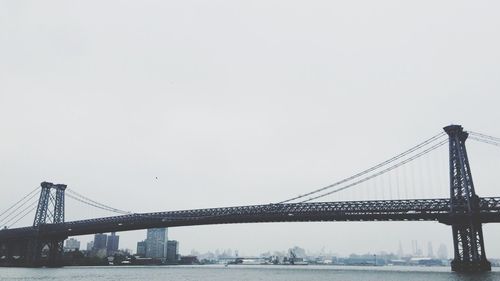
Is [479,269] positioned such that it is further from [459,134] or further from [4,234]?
[4,234]

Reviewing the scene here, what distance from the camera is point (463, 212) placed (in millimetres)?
53719

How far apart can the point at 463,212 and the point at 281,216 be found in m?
29.4

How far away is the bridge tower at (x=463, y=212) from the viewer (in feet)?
171

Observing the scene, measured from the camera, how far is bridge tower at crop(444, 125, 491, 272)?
52.2 metres

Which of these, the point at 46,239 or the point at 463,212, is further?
the point at 46,239

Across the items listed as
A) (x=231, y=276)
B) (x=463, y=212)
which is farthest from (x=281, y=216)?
(x=463, y=212)

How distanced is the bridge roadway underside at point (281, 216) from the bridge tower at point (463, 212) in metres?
0.56

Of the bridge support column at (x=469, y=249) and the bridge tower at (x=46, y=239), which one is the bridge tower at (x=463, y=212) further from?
the bridge tower at (x=46, y=239)

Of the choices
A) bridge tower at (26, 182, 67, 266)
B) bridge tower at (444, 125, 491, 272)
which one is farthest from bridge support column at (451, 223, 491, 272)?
bridge tower at (26, 182, 67, 266)

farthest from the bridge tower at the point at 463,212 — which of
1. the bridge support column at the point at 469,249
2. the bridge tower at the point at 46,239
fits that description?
the bridge tower at the point at 46,239

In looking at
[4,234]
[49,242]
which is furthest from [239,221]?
[4,234]

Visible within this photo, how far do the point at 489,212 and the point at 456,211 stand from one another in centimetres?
345

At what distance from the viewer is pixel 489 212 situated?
5278 centimetres

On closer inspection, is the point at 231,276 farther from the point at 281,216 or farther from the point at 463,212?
the point at 463,212
